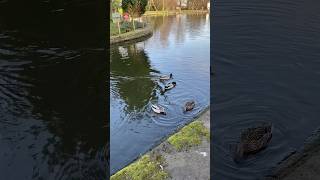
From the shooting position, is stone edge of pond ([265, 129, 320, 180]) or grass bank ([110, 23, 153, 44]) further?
grass bank ([110, 23, 153, 44])

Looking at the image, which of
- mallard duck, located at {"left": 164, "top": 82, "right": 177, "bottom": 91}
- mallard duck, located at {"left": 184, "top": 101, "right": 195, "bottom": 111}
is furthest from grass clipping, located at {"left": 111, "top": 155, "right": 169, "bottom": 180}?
mallard duck, located at {"left": 164, "top": 82, "right": 177, "bottom": 91}

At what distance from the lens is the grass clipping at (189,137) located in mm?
3131

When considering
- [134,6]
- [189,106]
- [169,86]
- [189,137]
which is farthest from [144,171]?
[134,6]

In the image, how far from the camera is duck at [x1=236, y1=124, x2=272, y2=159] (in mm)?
2186

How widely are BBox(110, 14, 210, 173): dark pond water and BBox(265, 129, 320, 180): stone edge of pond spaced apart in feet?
4.70

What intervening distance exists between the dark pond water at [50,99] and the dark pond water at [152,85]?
60 centimetres

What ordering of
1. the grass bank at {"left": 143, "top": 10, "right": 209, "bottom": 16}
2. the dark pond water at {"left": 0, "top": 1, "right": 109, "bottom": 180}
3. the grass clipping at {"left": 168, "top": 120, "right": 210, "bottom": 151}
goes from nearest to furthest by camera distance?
the dark pond water at {"left": 0, "top": 1, "right": 109, "bottom": 180}
the grass clipping at {"left": 168, "top": 120, "right": 210, "bottom": 151}
the grass bank at {"left": 143, "top": 10, "right": 209, "bottom": 16}

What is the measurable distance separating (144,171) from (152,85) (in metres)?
2.35

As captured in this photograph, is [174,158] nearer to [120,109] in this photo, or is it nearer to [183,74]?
[120,109]

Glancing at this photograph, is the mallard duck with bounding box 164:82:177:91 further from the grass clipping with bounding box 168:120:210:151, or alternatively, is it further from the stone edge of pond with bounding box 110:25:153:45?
Answer: the stone edge of pond with bounding box 110:25:153:45

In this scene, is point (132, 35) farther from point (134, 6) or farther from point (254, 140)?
point (254, 140)

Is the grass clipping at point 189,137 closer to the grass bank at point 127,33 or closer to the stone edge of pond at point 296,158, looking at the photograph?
the stone edge of pond at point 296,158

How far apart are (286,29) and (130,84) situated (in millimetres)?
2220

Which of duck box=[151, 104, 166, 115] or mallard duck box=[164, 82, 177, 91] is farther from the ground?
mallard duck box=[164, 82, 177, 91]
